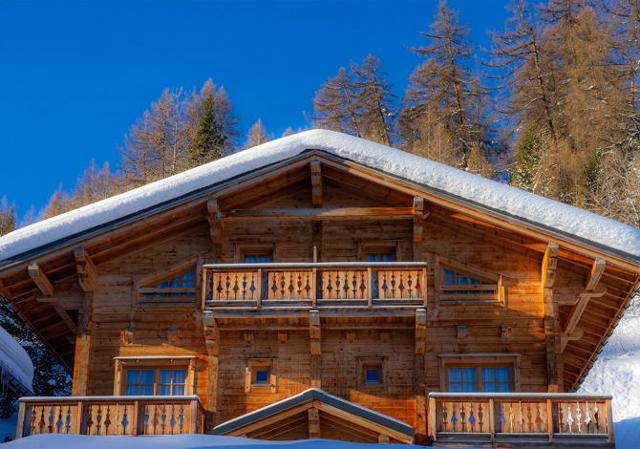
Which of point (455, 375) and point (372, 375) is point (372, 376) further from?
point (455, 375)

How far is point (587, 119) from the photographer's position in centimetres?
5122

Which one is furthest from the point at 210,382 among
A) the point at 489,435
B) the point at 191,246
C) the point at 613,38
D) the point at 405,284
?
the point at 613,38

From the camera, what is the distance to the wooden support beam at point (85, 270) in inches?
830

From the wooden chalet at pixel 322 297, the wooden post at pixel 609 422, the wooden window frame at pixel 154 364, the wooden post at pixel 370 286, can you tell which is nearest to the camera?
the wooden post at pixel 609 422

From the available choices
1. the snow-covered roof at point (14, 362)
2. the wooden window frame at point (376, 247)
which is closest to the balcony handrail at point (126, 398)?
the snow-covered roof at point (14, 362)

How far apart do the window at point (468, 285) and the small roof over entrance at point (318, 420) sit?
3756 millimetres

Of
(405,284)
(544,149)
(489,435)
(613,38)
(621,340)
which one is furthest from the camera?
(613,38)

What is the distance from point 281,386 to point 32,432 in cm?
530

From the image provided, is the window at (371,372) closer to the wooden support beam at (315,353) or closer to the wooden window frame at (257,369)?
the wooden support beam at (315,353)

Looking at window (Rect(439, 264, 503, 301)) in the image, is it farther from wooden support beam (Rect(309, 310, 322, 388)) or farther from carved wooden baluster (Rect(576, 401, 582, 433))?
carved wooden baluster (Rect(576, 401, 582, 433))

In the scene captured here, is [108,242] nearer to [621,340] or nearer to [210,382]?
[210,382]

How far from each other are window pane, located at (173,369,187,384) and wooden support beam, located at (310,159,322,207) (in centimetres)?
493

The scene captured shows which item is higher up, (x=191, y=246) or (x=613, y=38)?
(x=613, y=38)

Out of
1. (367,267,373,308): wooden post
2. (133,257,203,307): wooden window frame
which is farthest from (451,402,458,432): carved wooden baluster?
(133,257,203,307): wooden window frame
